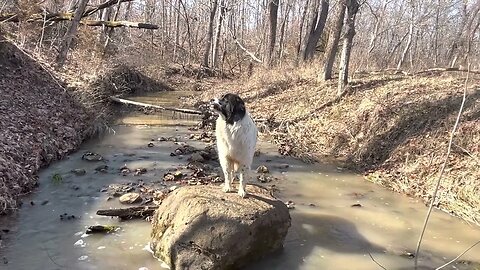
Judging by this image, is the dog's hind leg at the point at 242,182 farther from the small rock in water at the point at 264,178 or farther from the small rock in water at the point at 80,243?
the small rock in water at the point at 264,178

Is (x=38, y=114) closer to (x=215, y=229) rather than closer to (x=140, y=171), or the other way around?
(x=140, y=171)

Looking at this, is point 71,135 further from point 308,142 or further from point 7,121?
point 308,142

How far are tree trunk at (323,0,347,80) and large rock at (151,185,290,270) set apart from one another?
32.1ft

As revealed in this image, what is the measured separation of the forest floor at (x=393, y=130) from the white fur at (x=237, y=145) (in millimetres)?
3325

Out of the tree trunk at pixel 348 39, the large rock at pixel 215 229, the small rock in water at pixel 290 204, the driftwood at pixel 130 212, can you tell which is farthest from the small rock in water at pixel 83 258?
the tree trunk at pixel 348 39

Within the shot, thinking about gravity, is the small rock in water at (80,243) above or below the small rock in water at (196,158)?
below

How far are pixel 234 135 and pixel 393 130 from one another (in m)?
5.94

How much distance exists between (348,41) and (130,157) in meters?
7.29

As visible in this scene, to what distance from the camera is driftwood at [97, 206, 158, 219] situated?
6596mm

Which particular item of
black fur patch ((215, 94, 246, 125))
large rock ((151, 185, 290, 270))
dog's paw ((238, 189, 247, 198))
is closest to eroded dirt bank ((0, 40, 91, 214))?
large rock ((151, 185, 290, 270))

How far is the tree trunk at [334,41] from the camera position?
14055 millimetres

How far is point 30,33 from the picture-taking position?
14.5m

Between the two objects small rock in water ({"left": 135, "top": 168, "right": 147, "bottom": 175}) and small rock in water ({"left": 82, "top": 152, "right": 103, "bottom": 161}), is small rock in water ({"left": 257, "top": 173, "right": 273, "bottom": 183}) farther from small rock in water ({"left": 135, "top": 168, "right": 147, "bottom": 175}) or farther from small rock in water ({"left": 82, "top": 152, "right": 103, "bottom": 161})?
small rock in water ({"left": 82, "top": 152, "right": 103, "bottom": 161})

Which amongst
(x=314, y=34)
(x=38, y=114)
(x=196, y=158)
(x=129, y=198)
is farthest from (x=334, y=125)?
(x=314, y=34)
